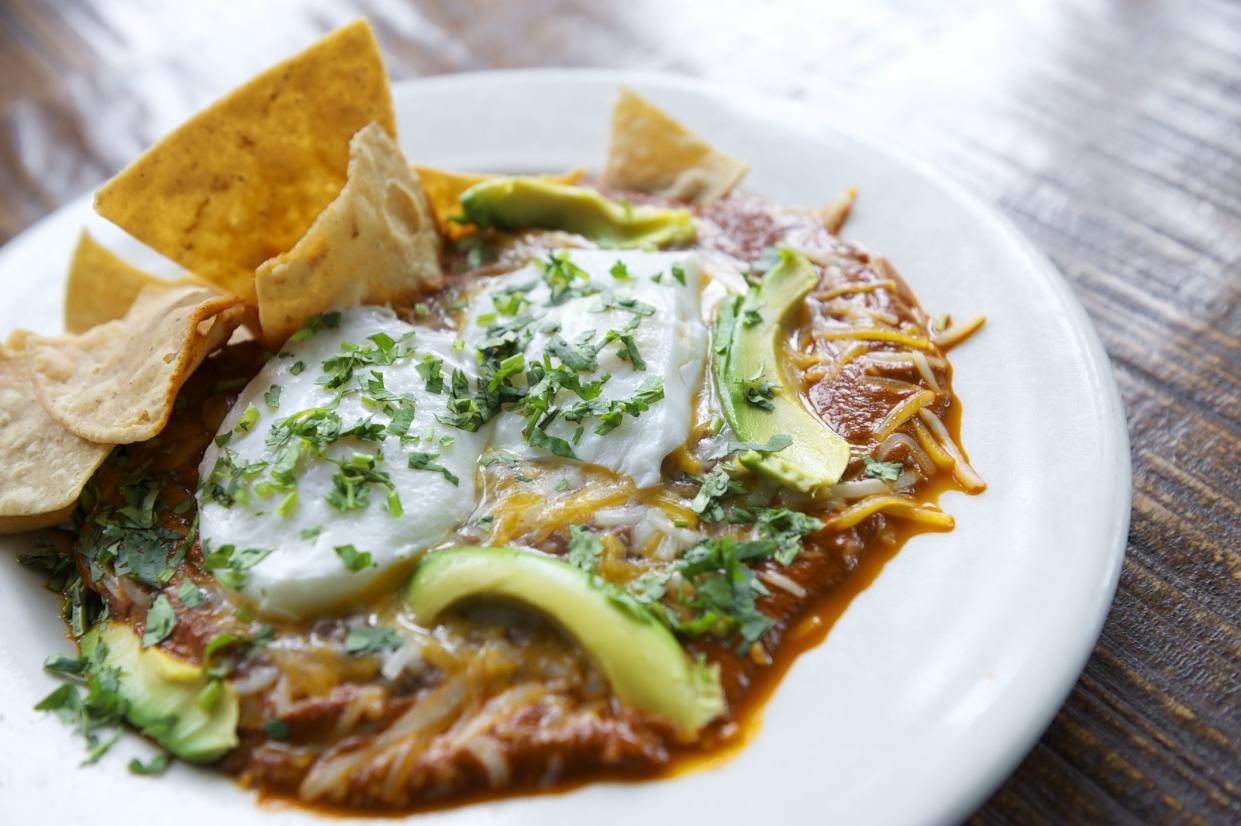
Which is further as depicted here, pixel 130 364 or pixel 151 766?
pixel 130 364

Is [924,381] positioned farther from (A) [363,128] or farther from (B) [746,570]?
(A) [363,128]

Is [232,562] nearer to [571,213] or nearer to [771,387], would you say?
[771,387]

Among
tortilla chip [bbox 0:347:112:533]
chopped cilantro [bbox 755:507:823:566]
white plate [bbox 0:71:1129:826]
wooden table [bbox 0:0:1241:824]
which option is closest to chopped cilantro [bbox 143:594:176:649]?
white plate [bbox 0:71:1129:826]

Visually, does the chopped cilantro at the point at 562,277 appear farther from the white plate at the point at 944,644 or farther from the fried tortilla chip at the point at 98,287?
the fried tortilla chip at the point at 98,287

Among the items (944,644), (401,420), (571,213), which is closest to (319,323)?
(401,420)

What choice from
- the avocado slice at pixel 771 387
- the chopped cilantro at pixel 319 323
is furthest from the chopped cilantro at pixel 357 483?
the avocado slice at pixel 771 387

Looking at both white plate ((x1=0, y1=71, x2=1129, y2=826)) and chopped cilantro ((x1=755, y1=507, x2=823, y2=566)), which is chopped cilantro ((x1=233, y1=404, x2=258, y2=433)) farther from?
chopped cilantro ((x1=755, y1=507, x2=823, y2=566))
